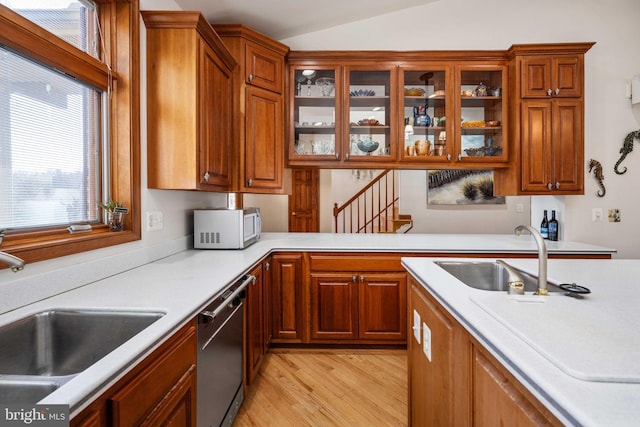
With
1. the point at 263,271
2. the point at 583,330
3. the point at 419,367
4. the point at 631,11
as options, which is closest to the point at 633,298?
the point at 583,330

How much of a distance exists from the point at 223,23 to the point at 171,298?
95.2 inches

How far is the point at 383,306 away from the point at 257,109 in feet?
6.19

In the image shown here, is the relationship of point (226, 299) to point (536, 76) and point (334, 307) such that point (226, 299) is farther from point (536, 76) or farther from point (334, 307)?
point (536, 76)

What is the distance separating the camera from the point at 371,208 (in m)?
5.98

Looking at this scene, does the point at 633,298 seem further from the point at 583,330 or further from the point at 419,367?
the point at 419,367

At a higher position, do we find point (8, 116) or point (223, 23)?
point (223, 23)

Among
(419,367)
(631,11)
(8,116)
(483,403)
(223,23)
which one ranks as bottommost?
(419,367)

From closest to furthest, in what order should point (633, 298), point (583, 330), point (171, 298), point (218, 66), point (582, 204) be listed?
point (583, 330) < point (633, 298) < point (171, 298) < point (218, 66) < point (582, 204)

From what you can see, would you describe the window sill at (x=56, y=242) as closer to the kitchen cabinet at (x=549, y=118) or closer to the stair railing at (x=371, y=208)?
the kitchen cabinet at (x=549, y=118)

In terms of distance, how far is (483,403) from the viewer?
87cm

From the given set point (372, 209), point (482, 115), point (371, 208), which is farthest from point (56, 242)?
point (371, 208)

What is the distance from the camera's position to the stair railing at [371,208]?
570 cm

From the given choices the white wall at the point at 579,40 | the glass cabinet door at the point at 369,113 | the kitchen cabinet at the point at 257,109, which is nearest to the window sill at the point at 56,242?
the kitchen cabinet at the point at 257,109

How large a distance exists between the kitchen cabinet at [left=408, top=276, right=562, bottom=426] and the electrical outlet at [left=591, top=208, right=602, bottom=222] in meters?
2.36
